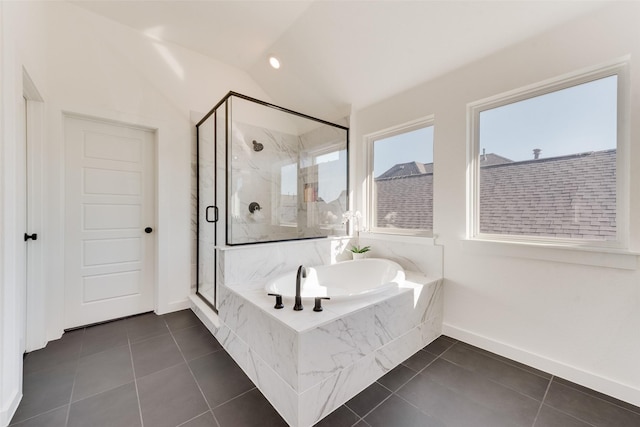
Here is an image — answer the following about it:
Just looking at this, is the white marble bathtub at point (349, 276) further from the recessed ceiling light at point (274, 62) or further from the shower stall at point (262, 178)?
the recessed ceiling light at point (274, 62)

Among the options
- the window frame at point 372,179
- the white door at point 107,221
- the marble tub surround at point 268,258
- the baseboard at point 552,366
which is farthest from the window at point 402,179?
the white door at point 107,221

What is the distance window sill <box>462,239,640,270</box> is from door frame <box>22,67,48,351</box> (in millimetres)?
3514

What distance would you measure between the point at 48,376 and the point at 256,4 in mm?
3235

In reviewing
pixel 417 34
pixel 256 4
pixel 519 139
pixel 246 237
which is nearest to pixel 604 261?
pixel 519 139

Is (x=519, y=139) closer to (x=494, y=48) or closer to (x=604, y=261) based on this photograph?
(x=494, y=48)

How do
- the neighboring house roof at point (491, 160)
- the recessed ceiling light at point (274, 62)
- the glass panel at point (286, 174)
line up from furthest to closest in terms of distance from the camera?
the recessed ceiling light at point (274, 62), the glass panel at point (286, 174), the neighboring house roof at point (491, 160)

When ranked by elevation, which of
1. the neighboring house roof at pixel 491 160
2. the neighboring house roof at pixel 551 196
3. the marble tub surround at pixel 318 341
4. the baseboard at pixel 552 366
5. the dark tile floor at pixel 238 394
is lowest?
the dark tile floor at pixel 238 394

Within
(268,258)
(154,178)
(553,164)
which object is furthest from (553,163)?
(154,178)

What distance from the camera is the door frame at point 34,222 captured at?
202 cm

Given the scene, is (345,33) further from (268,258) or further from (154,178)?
(154,178)

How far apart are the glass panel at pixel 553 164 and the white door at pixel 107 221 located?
11.1 feet

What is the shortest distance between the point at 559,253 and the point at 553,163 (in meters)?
0.65

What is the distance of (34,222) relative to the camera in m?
2.04

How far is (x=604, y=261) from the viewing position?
63.5 inches
